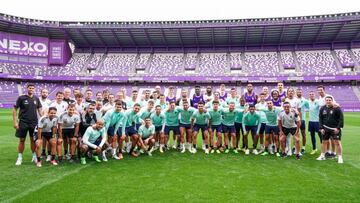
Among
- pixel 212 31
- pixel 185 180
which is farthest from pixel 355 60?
pixel 185 180

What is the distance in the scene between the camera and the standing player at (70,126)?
791 cm

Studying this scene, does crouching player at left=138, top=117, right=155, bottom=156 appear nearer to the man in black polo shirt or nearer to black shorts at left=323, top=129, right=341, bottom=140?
the man in black polo shirt

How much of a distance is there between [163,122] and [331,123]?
5.41m

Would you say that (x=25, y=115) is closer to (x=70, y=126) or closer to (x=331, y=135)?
(x=70, y=126)

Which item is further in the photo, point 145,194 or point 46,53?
point 46,53

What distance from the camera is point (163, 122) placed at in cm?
995

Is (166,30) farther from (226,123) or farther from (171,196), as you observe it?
(171,196)

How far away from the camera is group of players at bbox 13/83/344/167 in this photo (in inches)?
310

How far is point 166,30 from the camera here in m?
42.2

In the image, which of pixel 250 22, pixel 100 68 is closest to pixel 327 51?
pixel 250 22

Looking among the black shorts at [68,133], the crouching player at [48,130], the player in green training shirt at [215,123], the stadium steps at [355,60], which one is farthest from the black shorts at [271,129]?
the stadium steps at [355,60]

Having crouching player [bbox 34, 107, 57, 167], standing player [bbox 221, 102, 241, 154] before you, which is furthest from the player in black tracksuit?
crouching player [bbox 34, 107, 57, 167]

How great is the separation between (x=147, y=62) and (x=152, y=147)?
39.2m

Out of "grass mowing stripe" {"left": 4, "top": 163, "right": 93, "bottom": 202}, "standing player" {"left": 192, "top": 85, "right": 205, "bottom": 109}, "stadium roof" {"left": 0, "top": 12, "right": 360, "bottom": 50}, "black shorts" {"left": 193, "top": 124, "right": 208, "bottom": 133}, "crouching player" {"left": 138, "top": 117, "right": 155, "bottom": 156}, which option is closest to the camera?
"grass mowing stripe" {"left": 4, "top": 163, "right": 93, "bottom": 202}
